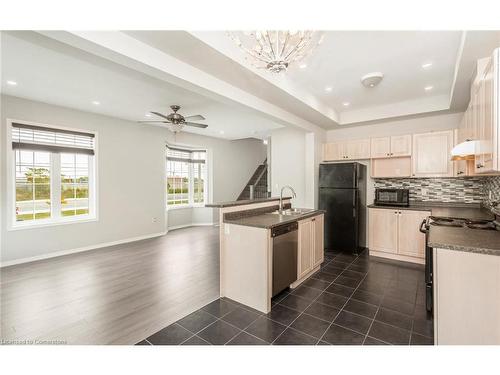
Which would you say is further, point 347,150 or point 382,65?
point 347,150

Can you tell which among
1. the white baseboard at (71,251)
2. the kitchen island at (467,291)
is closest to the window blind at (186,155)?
the white baseboard at (71,251)

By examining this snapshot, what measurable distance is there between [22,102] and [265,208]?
4.63m

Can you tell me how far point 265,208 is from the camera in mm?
3373

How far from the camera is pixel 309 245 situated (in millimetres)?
3281

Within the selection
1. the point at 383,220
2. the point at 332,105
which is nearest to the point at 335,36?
the point at 332,105

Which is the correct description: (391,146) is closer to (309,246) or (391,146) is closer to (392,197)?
(392,197)

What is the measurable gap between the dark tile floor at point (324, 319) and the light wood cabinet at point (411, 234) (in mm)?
739

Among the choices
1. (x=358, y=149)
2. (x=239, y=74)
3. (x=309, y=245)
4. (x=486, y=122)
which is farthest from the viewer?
(x=358, y=149)

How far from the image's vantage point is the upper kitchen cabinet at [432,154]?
382 cm

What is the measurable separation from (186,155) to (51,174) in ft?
11.4

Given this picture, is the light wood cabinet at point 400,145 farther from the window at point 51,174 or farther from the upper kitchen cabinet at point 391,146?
the window at point 51,174

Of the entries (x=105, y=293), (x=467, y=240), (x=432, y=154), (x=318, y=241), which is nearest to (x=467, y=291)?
(x=467, y=240)

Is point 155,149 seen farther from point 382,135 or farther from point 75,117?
point 382,135

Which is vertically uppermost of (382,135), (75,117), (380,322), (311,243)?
(75,117)
